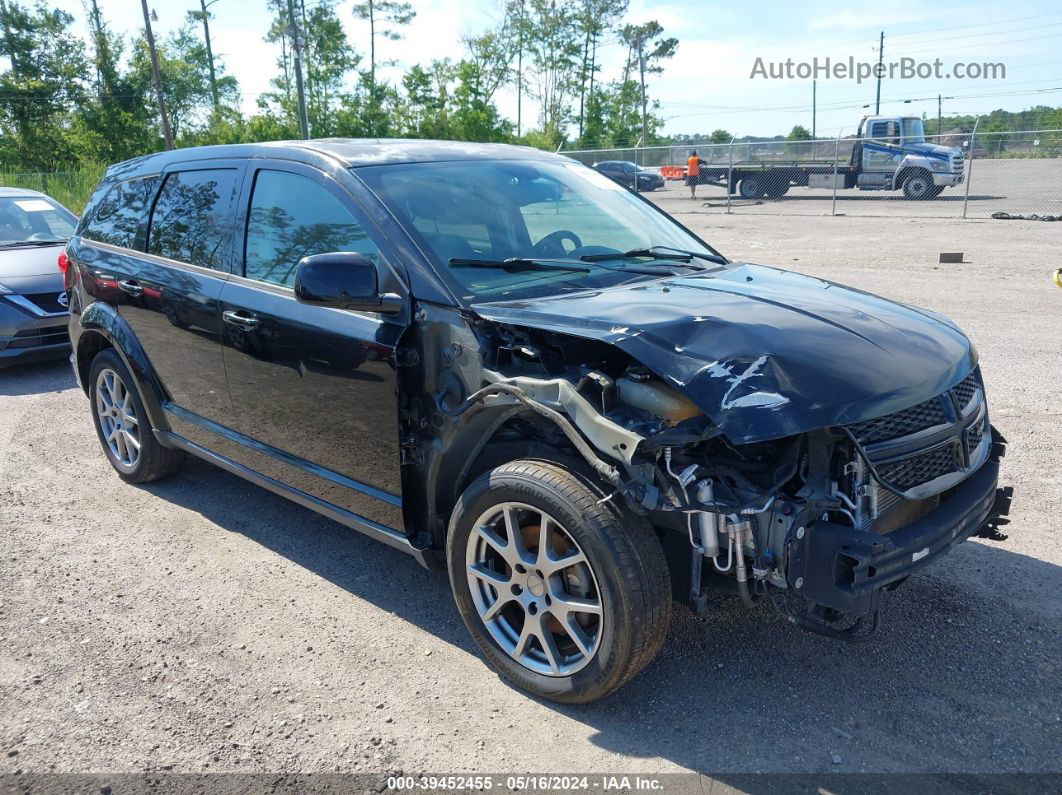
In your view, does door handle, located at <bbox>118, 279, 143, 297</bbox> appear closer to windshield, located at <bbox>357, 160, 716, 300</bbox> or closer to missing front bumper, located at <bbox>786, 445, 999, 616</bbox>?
windshield, located at <bbox>357, 160, 716, 300</bbox>

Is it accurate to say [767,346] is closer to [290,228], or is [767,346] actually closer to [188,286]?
[290,228]

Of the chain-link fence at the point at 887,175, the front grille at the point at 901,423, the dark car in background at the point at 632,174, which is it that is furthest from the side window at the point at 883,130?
the front grille at the point at 901,423

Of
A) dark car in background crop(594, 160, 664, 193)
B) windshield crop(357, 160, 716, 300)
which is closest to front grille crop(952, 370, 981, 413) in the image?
windshield crop(357, 160, 716, 300)

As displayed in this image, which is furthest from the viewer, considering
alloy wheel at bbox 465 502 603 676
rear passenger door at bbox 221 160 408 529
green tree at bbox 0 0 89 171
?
green tree at bbox 0 0 89 171

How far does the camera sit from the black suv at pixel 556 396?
2.64 metres

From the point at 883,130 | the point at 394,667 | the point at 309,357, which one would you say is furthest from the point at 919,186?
the point at 394,667

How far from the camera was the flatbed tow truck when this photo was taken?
25.5 meters

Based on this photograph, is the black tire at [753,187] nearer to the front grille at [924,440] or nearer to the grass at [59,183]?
the grass at [59,183]

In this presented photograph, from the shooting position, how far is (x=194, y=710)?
3.10 metres

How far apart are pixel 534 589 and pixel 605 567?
0.40m

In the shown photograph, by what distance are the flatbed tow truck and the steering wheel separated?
71.0 feet

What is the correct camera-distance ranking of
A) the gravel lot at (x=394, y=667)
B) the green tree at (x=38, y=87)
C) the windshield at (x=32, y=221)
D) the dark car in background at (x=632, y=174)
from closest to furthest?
the gravel lot at (x=394, y=667), the windshield at (x=32, y=221), the dark car in background at (x=632, y=174), the green tree at (x=38, y=87)

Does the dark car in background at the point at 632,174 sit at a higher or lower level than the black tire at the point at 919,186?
higher

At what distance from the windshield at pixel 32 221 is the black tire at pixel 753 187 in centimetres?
2412
